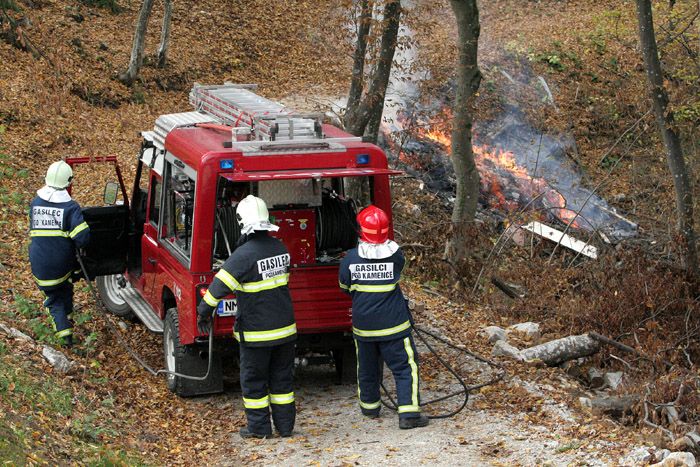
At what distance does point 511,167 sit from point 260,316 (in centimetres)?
1364

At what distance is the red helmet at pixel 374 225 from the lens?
757 centimetres

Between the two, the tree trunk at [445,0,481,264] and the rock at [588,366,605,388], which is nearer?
the rock at [588,366,605,388]

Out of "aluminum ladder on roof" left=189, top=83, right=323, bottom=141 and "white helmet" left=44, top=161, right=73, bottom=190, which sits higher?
"aluminum ladder on roof" left=189, top=83, right=323, bottom=141

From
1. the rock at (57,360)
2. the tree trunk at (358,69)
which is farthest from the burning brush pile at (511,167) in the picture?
the rock at (57,360)

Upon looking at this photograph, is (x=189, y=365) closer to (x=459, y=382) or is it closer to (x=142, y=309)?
(x=142, y=309)

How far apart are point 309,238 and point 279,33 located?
19.9 m

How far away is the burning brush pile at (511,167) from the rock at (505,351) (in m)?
8.36

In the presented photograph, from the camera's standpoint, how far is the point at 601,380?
975 cm

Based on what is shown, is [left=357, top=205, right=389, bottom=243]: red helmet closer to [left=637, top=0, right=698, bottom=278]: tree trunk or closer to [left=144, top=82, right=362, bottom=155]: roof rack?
[left=144, top=82, right=362, bottom=155]: roof rack

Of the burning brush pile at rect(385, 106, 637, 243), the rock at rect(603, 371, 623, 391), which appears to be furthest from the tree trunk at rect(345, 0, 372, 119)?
the rock at rect(603, 371, 623, 391)

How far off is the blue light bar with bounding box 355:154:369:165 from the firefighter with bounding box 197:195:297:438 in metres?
0.92

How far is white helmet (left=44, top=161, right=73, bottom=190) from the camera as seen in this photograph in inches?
353

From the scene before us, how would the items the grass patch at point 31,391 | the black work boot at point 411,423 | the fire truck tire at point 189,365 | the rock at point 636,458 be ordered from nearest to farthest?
1. the rock at point 636,458
2. the grass patch at point 31,391
3. the black work boot at point 411,423
4. the fire truck tire at point 189,365

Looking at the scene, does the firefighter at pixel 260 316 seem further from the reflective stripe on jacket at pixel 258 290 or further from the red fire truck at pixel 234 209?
the red fire truck at pixel 234 209
